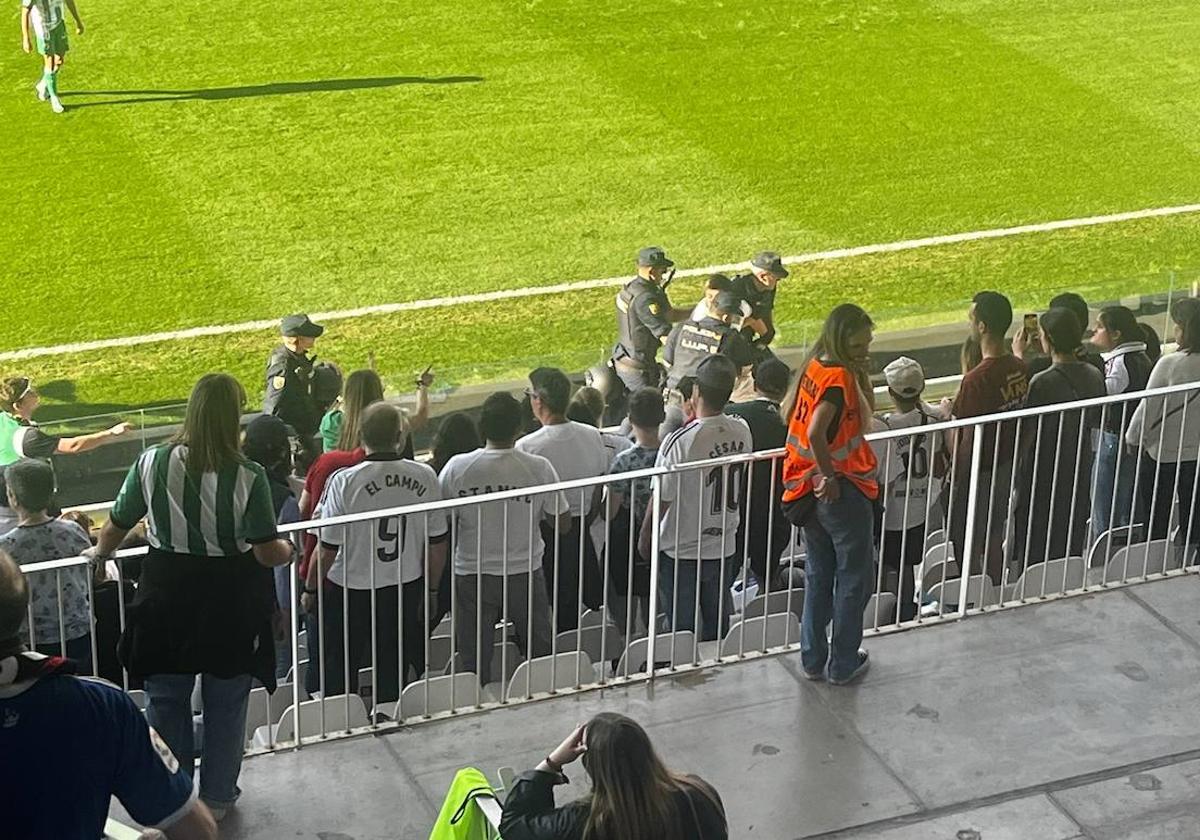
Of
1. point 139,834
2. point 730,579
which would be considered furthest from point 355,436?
point 139,834

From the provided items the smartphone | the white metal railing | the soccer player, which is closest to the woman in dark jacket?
the white metal railing

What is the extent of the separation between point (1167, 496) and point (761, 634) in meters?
2.13

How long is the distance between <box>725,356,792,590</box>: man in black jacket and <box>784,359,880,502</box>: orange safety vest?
388mm

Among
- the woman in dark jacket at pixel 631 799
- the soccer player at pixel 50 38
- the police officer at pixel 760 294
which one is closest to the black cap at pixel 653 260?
the police officer at pixel 760 294

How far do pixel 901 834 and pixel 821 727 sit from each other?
71 cm

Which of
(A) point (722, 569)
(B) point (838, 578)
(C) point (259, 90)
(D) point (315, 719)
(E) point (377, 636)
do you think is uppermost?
(C) point (259, 90)

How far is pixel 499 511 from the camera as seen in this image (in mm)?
7652

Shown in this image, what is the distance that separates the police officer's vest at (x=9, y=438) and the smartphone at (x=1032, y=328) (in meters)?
5.01

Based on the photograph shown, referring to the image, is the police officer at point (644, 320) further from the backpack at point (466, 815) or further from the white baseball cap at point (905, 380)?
the backpack at point (466, 815)

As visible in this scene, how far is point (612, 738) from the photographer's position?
5.36 metres

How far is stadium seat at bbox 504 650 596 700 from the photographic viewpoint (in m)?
7.79

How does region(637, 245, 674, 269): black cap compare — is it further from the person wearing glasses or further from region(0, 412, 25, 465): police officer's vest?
region(0, 412, 25, 465): police officer's vest

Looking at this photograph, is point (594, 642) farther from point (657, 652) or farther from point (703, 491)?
point (703, 491)

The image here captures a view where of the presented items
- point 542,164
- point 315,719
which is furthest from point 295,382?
point 542,164
